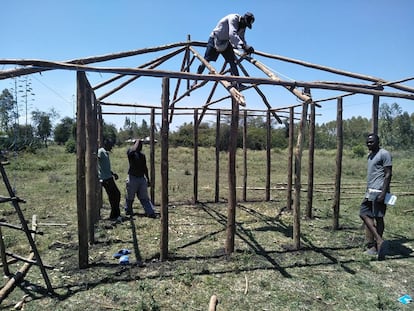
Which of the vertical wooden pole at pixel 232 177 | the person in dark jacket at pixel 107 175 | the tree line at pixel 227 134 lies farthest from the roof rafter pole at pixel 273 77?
the tree line at pixel 227 134

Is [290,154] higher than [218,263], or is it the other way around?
[290,154]

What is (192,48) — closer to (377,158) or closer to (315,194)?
(377,158)

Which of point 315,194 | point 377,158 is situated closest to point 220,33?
point 377,158

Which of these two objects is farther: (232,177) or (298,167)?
(298,167)

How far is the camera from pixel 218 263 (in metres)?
5.41

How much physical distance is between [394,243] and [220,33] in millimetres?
5378

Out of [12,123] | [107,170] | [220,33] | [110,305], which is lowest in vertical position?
[110,305]

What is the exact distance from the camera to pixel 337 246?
636 cm

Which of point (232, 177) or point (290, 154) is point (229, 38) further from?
point (290, 154)

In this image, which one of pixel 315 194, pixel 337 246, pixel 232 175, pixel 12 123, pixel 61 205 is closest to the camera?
pixel 12 123

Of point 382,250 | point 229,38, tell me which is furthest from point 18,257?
point 382,250

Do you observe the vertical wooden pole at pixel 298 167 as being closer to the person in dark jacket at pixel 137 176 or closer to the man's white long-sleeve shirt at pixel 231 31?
the man's white long-sleeve shirt at pixel 231 31

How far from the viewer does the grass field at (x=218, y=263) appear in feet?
13.9

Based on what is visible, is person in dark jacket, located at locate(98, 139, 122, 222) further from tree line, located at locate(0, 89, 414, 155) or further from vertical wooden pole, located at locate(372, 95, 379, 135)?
tree line, located at locate(0, 89, 414, 155)
